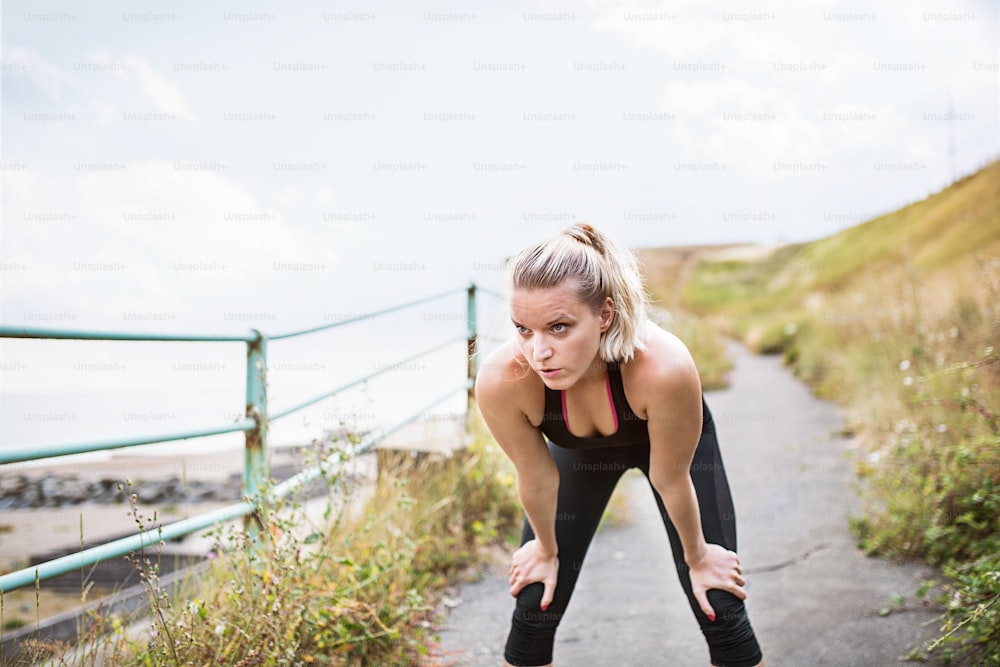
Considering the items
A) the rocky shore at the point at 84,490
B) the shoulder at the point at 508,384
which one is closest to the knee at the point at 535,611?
the shoulder at the point at 508,384

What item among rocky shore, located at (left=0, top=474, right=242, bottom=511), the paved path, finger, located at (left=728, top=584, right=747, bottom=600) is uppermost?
finger, located at (left=728, top=584, right=747, bottom=600)

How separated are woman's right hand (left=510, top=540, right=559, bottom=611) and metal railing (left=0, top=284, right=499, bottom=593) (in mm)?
673

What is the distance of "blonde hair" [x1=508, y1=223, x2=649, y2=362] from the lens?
180cm

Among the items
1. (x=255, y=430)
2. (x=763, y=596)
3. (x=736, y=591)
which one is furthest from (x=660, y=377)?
(x=763, y=596)

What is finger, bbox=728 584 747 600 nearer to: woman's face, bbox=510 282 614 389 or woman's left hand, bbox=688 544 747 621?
woman's left hand, bbox=688 544 747 621

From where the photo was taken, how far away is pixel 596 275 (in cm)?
184

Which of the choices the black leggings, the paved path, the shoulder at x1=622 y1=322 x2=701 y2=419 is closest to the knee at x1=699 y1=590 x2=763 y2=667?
the black leggings

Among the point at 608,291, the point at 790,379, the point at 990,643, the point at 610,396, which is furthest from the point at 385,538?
the point at 790,379

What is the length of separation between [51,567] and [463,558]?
7.74 ft

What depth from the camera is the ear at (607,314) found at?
1885 millimetres

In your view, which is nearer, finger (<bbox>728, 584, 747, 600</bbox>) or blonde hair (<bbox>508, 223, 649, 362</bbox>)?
blonde hair (<bbox>508, 223, 649, 362</bbox>)

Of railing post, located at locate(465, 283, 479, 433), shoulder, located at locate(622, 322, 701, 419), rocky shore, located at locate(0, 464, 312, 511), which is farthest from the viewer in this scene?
rocky shore, located at locate(0, 464, 312, 511)

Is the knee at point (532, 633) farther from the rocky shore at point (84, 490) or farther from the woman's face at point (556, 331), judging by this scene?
the rocky shore at point (84, 490)

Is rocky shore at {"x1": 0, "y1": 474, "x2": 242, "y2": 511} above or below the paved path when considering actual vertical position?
below
